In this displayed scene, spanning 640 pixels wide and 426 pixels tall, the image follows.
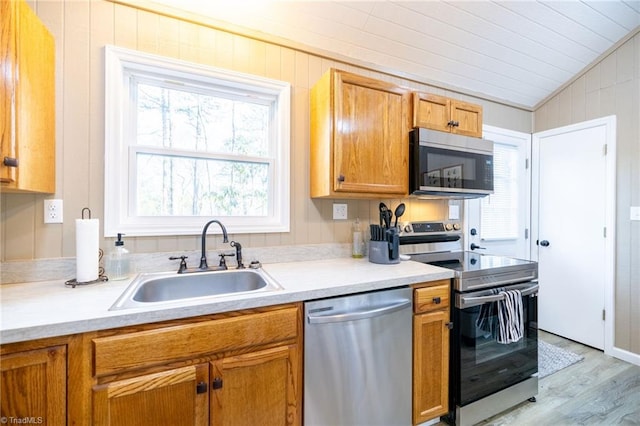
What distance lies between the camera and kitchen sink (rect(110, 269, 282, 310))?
4.66 ft

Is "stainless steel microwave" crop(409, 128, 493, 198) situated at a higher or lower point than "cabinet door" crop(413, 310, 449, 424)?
higher

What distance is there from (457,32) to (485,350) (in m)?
2.22

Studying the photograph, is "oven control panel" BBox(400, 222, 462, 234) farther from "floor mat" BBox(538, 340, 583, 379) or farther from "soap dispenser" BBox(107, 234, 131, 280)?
"soap dispenser" BBox(107, 234, 131, 280)

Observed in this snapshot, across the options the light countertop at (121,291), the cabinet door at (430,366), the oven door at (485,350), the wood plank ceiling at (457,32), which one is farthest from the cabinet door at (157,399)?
the wood plank ceiling at (457,32)

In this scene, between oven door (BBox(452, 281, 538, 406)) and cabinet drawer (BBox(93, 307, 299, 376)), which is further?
oven door (BBox(452, 281, 538, 406))

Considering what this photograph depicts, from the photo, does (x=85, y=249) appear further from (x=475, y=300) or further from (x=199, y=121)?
(x=475, y=300)

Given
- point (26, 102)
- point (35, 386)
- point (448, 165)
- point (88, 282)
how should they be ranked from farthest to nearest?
point (448, 165), point (88, 282), point (26, 102), point (35, 386)

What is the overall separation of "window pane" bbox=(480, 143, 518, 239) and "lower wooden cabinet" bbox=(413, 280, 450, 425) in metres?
1.53

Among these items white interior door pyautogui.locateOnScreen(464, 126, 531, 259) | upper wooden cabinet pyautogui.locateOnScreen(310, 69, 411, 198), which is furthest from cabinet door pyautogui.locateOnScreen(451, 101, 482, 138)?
white interior door pyautogui.locateOnScreen(464, 126, 531, 259)

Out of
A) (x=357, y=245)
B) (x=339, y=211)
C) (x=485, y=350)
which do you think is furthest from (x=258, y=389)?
(x=485, y=350)

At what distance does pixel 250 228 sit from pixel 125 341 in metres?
0.95

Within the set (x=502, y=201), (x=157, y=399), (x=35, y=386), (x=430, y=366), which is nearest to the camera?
(x=35, y=386)

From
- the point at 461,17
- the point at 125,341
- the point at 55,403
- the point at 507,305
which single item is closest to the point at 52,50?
the point at 125,341

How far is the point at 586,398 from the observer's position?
1880 mm
